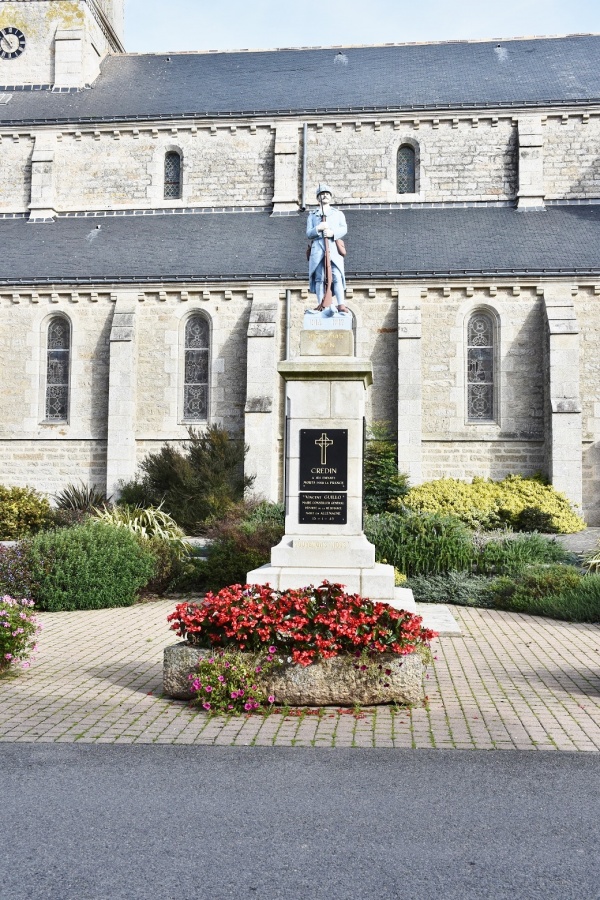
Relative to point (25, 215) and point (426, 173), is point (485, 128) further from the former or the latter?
point (25, 215)

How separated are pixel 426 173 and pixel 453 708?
2173 centimetres

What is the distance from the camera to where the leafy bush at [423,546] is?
1338 centimetres

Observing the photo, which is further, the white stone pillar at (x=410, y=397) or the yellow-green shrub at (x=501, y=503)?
the white stone pillar at (x=410, y=397)

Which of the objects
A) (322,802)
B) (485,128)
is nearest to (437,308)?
(485,128)

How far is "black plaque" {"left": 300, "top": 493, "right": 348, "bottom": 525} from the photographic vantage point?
8930 millimetres

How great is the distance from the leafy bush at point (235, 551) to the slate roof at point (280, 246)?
359 inches

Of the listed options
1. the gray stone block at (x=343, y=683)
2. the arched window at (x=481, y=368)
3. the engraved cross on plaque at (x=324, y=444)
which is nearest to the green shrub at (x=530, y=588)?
the engraved cross on plaque at (x=324, y=444)

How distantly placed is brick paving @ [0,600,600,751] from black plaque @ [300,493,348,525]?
174 cm

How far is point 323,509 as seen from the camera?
8.96m

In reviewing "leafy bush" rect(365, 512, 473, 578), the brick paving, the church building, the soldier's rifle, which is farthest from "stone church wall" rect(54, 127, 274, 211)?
the brick paving

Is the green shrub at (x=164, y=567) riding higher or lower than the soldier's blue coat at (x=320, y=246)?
lower

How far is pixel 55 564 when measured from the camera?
38.2ft

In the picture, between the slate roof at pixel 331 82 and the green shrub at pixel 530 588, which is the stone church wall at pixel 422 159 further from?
the green shrub at pixel 530 588

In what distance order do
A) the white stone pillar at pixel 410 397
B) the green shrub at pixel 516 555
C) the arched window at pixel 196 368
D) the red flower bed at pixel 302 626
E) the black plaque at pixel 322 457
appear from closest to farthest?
the red flower bed at pixel 302 626 < the black plaque at pixel 322 457 < the green shrub at pixel 516 555 < the white stone pillar at pixel 410 397 < the arched window at pixel 196 368
